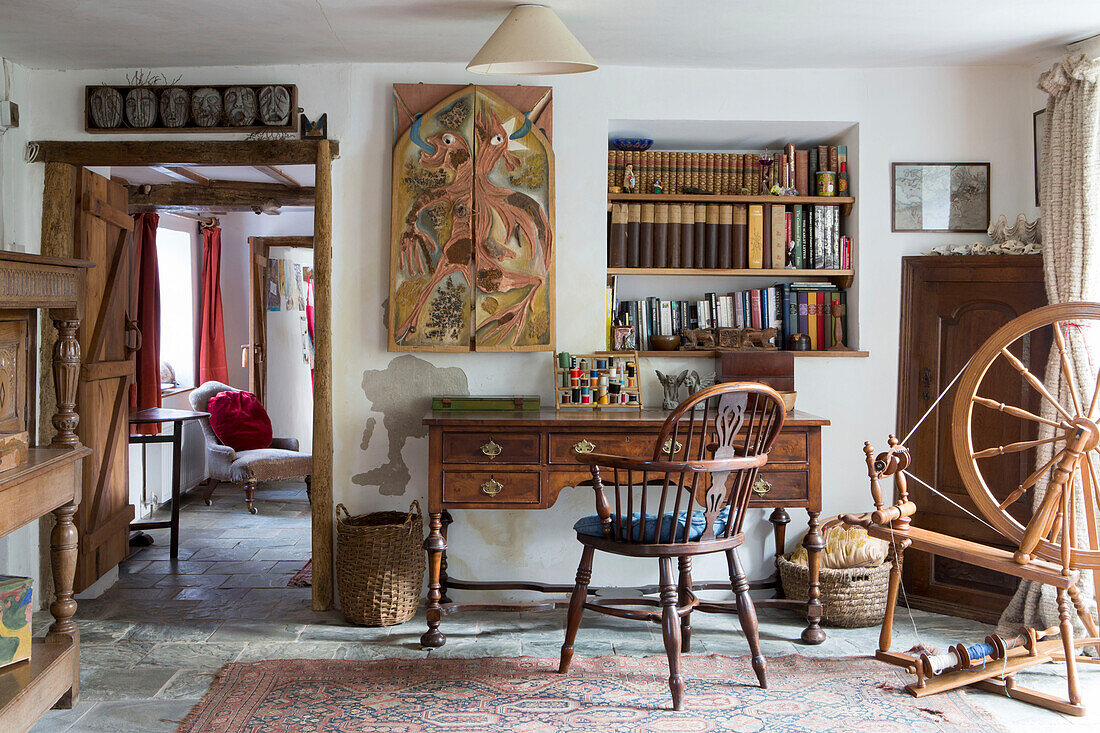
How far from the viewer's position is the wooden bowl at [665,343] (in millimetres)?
4238

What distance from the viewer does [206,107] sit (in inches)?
158

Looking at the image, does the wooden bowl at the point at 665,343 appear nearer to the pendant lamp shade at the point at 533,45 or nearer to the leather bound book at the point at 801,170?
the leather bound book at the point at 801,170

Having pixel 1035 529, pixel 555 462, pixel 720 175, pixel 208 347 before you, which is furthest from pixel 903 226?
pixel 208 347

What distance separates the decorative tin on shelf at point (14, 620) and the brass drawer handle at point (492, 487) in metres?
1.60

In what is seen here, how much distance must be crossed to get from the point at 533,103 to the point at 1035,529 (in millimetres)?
2682

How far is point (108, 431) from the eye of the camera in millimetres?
4508

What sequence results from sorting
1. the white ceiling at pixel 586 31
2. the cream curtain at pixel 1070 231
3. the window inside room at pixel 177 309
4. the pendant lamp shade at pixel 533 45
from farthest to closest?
the window inside room at pixel 177 309, the cream curtain at pixel 1070 231, the white ceiling at pixel 586 31, the pendant lamp shade at pixel 533 45

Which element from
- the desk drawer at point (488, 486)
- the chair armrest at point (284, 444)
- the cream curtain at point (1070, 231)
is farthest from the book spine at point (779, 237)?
the chair armrest at point (284, 444)

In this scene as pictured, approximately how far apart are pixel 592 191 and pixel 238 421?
357 cm

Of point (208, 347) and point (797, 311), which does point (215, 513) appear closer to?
point (208, 347)

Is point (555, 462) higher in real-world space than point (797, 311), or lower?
lower

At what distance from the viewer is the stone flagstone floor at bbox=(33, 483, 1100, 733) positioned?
298cm

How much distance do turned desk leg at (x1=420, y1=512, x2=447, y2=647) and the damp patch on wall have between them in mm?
A: 606

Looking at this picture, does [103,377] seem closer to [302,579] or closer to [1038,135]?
[302,579]
